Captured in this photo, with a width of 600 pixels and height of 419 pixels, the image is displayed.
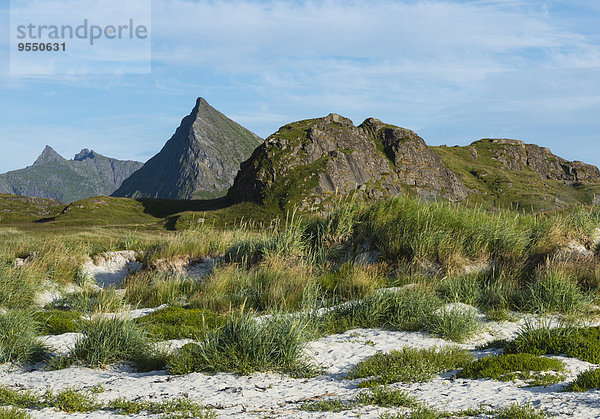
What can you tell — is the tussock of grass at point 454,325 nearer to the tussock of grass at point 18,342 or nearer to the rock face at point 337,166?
the tussock of grass at point 18,342

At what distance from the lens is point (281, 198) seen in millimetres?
122688

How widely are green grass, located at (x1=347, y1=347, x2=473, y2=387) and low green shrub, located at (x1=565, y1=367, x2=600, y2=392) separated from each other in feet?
5.39

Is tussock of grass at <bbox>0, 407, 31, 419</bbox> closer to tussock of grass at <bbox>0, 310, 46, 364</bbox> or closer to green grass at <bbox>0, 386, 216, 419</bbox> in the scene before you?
green grass at <bbox>0, 386, 216, 419</bbox>

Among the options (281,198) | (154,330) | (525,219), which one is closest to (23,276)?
(154,330)

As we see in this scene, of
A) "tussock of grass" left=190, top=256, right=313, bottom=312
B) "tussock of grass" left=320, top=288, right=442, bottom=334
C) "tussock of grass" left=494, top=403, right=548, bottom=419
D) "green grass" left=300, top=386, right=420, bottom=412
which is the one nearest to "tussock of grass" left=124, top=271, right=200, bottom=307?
"tussock of grass" left=190, top=256, right=313, bottom=312

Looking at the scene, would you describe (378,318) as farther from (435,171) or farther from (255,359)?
(435,171)

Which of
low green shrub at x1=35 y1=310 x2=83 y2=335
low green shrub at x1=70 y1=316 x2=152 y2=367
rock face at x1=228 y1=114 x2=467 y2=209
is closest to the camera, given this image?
low green shrub at x1=70 y1=316 x2=152 y2=367

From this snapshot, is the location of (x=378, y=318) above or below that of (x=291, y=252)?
below

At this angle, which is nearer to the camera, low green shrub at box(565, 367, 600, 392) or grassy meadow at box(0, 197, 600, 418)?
low green shrub at box(565, 367, 600, 392)

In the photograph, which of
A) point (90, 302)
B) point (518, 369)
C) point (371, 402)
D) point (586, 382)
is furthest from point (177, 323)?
point (586, 382)

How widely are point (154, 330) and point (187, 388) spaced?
294cm

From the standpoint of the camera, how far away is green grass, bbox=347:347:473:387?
6.88 meters

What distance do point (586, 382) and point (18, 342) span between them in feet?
29.1

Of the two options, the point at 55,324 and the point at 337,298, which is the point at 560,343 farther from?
the point at 55,324
